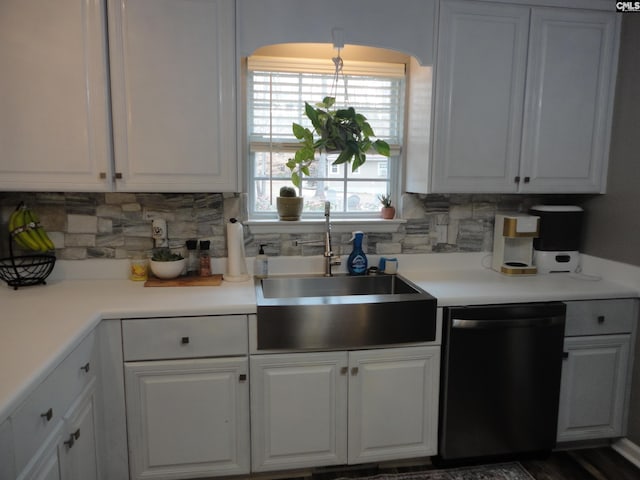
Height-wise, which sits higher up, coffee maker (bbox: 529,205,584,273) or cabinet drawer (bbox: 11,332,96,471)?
coffee maker (bbox: 529,205,584,273)

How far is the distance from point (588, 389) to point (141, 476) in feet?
6.99

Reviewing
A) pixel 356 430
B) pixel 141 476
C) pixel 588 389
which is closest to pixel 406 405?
pixel 356 430

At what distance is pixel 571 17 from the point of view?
2244 mm

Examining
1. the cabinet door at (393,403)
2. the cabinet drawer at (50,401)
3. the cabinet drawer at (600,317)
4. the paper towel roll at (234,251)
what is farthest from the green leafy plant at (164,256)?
the cabinet drawer at (600,317)

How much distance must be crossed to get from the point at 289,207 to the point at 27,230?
4.13 ft

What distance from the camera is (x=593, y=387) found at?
87.3 inches

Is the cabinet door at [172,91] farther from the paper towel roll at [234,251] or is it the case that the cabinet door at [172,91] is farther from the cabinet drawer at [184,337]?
the cabinet drawer at [184,337]

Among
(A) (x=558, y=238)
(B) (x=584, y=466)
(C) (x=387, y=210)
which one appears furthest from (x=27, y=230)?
(B) (x=584, y=466)

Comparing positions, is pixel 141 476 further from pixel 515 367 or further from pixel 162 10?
pixel 162 10

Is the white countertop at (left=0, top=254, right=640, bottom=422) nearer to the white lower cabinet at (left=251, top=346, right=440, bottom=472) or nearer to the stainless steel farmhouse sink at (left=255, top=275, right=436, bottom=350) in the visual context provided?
the stainless steel farmhouse sink at (left=255, top=275, right=436, bottom=350)

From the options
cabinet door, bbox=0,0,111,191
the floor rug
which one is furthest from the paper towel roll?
the floor rug

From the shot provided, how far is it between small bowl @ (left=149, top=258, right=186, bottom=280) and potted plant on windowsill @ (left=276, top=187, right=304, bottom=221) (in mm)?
591

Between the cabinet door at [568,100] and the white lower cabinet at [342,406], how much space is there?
3.83 ft

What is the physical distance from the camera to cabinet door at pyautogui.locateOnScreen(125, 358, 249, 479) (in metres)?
1.84
